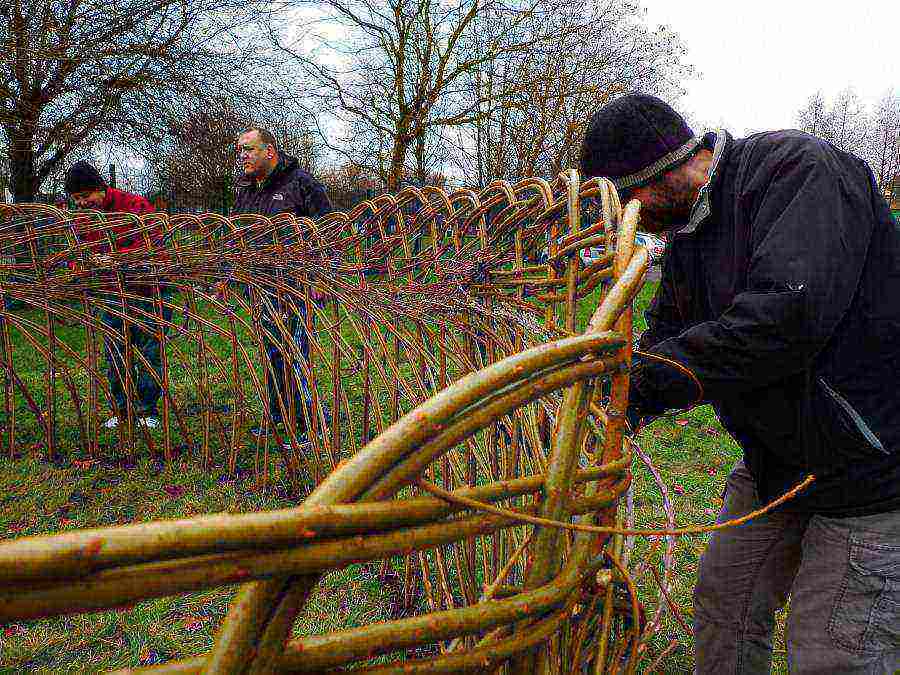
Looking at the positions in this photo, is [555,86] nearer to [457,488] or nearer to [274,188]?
[274,188]

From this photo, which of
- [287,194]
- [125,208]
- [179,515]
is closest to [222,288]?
[287,194]

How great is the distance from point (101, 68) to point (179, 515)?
7254 millimetres

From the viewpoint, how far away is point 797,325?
3.52 ft

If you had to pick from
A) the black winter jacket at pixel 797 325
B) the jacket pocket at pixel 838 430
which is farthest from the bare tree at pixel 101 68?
the jacket pocket at pixel 838 430

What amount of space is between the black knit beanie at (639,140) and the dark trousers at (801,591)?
842mm

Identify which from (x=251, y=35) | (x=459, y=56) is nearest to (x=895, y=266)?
(x=251, y=35)

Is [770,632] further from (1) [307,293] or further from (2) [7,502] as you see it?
(2) [7,502]

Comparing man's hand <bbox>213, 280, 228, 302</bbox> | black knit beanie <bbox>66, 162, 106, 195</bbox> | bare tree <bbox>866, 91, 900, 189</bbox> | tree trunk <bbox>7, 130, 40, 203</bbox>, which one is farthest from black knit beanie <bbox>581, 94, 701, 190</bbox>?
bare tree <bbox>866, 91, 900, 189</bbox>

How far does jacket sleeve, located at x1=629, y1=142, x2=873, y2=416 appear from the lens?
3.49ft

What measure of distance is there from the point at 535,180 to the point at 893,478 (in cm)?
98

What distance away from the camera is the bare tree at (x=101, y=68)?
7500mm

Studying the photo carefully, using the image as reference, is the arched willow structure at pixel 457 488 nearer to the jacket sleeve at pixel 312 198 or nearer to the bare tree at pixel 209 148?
the jacket sleeve at pixel 312 198

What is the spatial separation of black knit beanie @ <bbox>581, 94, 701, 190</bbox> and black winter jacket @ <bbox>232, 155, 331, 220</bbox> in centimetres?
267

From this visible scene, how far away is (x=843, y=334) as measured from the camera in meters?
1.21
